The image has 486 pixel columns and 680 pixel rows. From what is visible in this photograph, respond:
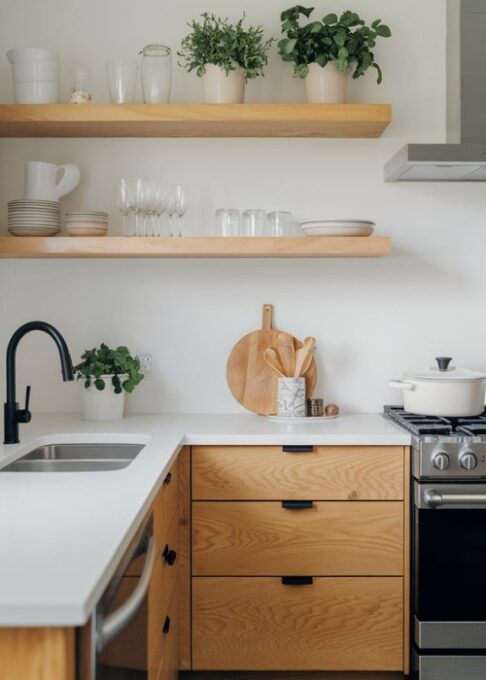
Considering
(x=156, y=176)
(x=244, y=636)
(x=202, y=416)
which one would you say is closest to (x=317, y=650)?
(x=244, y=636)

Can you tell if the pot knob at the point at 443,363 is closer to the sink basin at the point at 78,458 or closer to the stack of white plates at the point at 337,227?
the stack of white plates at the point at 337,227

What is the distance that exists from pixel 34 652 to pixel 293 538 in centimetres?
158

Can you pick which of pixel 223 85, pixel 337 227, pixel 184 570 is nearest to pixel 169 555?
pixel 184 570

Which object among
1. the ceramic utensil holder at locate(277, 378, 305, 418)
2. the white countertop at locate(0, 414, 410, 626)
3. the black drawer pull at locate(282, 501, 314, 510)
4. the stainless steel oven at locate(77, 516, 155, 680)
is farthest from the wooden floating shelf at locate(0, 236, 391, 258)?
the stainless steel oven at locate(77, 516, 155, 680)

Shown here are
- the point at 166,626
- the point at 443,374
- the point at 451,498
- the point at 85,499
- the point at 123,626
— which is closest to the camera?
the point at 123,626

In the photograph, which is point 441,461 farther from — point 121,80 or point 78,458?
point 121,80

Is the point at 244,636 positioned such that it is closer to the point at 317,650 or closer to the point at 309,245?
the point at 317,650

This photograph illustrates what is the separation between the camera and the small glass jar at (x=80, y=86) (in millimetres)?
2926

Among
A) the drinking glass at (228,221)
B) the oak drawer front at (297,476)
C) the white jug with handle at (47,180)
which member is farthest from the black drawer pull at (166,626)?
the white jug with handle at (47,180)

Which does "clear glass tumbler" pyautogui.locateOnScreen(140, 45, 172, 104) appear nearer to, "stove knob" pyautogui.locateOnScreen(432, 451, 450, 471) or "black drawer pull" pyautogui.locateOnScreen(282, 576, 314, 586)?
"stove knob" pyautogui.locateOnScreen(432, 451, 450, 471)

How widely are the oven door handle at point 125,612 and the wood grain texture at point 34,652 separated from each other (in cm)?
13

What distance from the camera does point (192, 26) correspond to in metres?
2.98

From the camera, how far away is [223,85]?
2.91 m

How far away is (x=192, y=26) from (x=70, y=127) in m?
0.58
